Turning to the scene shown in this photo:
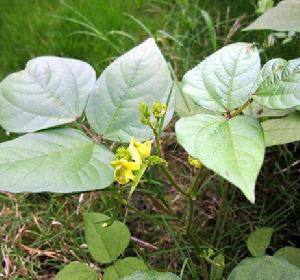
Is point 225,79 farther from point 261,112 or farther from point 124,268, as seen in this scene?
point 124,268

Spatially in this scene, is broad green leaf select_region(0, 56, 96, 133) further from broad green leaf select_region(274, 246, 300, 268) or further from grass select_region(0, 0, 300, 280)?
broad green leaf select_region(274, 246, 300, 268)

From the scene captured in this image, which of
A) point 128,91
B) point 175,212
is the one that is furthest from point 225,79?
point 175,212

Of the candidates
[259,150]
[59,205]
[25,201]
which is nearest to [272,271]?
[259,150]

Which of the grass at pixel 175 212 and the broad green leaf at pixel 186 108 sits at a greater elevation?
the broad green leaf at pixel 186 108

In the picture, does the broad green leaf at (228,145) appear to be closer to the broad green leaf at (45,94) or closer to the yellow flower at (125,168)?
the yellow flower at (125,168)

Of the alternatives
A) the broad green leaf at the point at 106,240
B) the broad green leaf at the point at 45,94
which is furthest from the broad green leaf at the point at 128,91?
the broad green leaf at the point at 106,240

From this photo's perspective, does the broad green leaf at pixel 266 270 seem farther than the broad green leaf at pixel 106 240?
No
